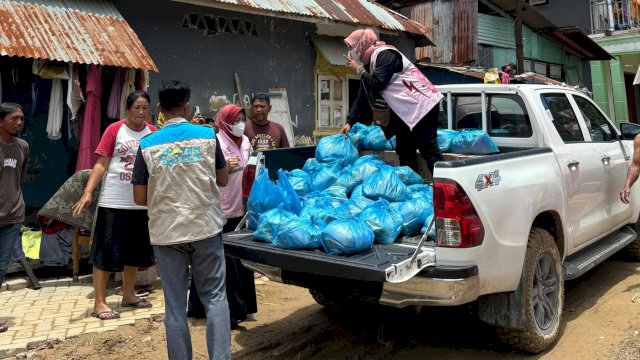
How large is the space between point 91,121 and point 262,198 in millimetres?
3650

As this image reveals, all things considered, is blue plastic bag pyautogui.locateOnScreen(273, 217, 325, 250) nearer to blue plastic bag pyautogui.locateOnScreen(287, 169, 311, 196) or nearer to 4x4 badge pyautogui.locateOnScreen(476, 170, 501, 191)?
blue plastic bag pyautogui.locateOnScreen(287, 169, 311, 196)

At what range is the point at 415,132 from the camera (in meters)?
4.21

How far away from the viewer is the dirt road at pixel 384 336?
3.69m

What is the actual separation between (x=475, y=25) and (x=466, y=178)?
14.4 metres

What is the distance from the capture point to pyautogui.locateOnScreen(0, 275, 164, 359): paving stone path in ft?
13.7

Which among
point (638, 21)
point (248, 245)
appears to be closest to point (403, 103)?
point (248, 245)

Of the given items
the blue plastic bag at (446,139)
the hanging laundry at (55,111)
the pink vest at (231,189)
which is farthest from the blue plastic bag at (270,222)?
the hanging laundry at (55,111)

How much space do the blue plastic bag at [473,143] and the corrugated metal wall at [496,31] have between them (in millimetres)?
13551

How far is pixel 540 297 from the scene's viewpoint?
352 centimetres

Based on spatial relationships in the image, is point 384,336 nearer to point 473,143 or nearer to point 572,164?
point 473,143

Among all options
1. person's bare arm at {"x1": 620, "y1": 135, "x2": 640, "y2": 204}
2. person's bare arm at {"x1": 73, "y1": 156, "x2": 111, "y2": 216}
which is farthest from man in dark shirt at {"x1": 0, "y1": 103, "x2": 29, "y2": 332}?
person's bare arm at {"x1": 620, "y1": 135, "x2": 640, "y2": 204}

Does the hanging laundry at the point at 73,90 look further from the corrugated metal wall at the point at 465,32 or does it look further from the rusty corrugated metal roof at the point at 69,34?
the corrugated metal wall at the point at 465,32

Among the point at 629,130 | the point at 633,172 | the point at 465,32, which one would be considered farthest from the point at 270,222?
the point at 465,32

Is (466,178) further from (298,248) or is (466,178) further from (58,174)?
(58,174)
